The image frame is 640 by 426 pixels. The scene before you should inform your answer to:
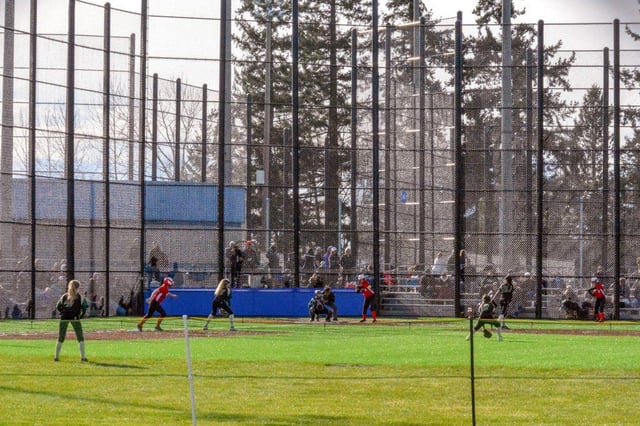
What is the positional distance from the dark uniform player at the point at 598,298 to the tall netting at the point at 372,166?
3.34 meters

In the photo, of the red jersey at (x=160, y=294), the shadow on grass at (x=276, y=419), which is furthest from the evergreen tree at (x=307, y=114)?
the shadow on grass at (x=276, y=419)

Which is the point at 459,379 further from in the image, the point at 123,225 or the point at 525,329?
the point at 123,225

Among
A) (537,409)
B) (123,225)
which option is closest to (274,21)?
(123,225)

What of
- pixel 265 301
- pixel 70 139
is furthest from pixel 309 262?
pixel 70 139

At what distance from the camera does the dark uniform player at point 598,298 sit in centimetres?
4516

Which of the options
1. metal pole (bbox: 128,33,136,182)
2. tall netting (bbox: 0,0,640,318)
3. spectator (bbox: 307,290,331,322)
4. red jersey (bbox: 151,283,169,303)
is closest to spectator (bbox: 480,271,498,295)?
tall netting (bbox: 0,0,640,318)

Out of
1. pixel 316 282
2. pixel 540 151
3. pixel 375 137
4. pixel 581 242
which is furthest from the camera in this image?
pixel 375 137

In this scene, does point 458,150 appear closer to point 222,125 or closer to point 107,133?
point 222,125

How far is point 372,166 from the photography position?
51.8m

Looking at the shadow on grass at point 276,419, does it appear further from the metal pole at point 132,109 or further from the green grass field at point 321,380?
the metal pole at point 132,109

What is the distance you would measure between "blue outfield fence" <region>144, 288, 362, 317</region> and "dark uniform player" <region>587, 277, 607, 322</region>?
8915 millimetres

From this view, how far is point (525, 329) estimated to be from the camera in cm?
3916

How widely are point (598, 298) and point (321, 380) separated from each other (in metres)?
26.5

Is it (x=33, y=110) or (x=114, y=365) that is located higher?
(x=33, y=110)
